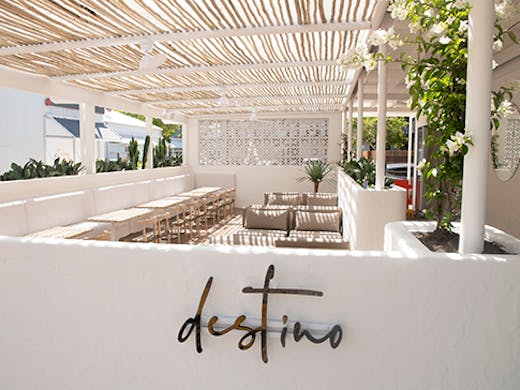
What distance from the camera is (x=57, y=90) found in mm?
7738

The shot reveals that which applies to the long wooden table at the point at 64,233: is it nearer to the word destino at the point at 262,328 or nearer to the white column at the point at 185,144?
the word destino at the point at 262,328

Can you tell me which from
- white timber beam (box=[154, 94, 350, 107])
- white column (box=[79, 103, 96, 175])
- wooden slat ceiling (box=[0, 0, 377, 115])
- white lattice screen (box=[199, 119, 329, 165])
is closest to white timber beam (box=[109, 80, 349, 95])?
wooden slat ceiling (box=[0, 0, 377, 115])

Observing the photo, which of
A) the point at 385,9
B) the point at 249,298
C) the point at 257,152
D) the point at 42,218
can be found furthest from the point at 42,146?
the point at 249,298

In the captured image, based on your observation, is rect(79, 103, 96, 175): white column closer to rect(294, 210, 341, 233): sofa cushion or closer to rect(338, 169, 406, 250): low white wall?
rect(294, 210, 341, 233): sofa cushion

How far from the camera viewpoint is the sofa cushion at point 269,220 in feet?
22.3

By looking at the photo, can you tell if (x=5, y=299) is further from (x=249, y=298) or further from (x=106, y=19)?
(x=106, y=19)

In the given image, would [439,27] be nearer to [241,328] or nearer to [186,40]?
[241,328]

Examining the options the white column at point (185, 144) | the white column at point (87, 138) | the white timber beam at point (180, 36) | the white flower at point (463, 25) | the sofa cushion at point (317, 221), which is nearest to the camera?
the white flower at point (463, 25)

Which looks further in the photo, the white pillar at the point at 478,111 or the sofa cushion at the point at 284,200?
the sofa cushion at the point at 284,200

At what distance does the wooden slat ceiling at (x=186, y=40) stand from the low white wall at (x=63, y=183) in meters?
1.68

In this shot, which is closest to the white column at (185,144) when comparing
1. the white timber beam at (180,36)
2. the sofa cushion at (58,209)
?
the sofa cushion at (58,209)

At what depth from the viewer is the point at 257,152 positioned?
13.9m

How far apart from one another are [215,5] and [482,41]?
2.54 m

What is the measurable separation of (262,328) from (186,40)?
3.74m
